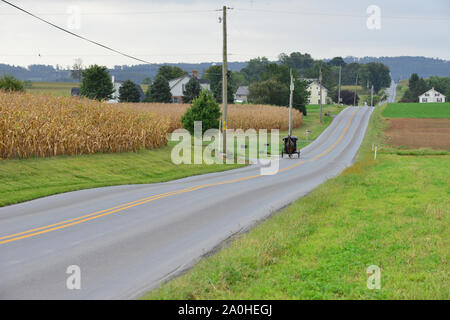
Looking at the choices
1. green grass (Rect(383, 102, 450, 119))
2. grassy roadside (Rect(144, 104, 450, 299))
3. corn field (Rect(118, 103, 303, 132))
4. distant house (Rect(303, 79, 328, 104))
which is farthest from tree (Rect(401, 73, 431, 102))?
grassy roadside (Rect(144, 104, 450, 299))

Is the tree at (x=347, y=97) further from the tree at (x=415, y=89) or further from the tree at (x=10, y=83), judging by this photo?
the tree at (x=10, y=83)

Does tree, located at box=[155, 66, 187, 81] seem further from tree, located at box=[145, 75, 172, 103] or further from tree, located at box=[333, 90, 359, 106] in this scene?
tree, located at box=[333, 90, 359, 106]

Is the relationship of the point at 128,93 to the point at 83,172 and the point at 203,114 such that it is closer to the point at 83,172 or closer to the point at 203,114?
the point at 203,114

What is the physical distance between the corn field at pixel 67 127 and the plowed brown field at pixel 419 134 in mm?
33489

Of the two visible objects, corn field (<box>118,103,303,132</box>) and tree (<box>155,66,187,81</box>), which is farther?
tree (<box>155,66,187,81</box>)

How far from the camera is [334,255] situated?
412 inches

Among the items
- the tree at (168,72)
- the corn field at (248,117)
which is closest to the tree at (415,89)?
the tree at (168,72)

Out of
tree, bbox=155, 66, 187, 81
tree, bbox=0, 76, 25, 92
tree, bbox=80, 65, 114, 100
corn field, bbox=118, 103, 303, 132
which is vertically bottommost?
corn field, bbox=118, 103, 303, 132

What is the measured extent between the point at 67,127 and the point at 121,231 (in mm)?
14853

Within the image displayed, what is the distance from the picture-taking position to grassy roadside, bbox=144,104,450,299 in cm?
802

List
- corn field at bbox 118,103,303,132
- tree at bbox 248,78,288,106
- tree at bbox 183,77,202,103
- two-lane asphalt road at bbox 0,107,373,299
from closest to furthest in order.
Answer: two-lane asphalt road at bbox 0,107,373,299 → corn field at bbox 118,103,303,132 → tree at bbox 183,77,202,103 → tree at bbox 248,78,288,106

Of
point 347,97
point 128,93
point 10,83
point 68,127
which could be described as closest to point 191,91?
point 128,93

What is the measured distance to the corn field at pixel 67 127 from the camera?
73.5 ft

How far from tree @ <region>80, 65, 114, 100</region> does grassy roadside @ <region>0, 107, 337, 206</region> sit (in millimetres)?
47001
